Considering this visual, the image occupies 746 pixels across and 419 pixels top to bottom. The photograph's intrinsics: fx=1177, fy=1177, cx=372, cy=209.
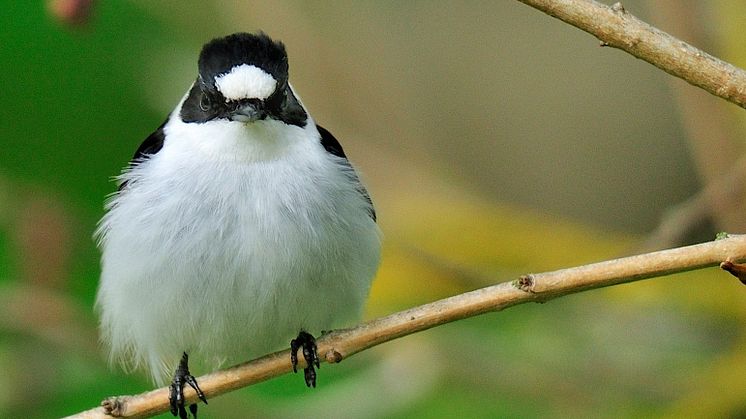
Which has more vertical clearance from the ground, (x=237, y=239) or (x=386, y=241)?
(x=386, y=241)

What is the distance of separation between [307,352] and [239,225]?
0.51m

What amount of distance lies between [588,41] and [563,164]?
71cm

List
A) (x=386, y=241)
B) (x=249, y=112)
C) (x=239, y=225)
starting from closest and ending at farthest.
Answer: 1. (x=249, y=112)
2. (x=239, y=225)
3. (x=386, y=241)

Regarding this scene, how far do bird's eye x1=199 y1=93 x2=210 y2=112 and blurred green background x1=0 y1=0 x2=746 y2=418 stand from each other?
1192 millimetres

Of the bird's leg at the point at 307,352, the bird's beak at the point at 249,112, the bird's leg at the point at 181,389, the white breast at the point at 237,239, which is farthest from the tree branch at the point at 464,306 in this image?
the bird's beak at the point at 249,112

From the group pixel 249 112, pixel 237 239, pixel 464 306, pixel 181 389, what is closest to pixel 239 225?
pixel 237 239

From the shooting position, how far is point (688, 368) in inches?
185

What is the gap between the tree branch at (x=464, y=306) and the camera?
2.74 metres

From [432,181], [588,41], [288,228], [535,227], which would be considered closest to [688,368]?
[535,227]

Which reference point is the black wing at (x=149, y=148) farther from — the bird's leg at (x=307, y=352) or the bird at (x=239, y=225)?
the bird's leg at (x=307, y=352)

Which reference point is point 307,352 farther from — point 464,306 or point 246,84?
point 464,306

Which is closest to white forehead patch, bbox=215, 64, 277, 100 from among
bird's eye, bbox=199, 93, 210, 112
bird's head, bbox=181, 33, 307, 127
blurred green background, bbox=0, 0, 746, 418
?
bird's head, bbox=181, 33, 307, 127

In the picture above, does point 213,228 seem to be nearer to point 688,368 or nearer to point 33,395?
point 33,395

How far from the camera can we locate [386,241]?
515 centimetres
